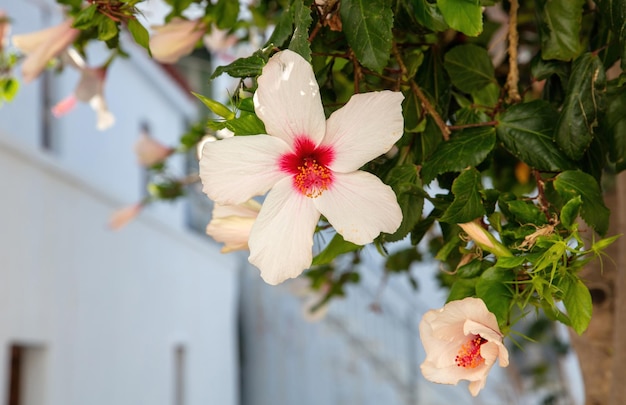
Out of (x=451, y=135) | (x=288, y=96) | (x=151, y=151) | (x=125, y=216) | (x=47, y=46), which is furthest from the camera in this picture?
(x=125, y=216)

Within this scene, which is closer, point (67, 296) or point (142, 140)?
point (142, 140)

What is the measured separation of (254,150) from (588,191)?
37 centimetres

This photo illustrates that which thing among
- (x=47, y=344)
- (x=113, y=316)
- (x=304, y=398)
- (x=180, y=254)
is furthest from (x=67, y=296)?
(x=304, y=398)

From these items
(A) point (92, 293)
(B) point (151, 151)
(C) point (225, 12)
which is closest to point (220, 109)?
(C) point (225, 12)

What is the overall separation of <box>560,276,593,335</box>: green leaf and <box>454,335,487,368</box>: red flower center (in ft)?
0.30

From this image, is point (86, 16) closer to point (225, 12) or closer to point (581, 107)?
point (225, 12)

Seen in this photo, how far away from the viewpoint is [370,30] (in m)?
0.92

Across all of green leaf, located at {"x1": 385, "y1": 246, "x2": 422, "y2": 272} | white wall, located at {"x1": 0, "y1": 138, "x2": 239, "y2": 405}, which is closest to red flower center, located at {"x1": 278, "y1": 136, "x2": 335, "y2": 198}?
green leaf, located at {"x1": 385, "y1": 246, "x2": 422, "y2": 272}

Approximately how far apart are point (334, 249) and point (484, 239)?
0.19 meters

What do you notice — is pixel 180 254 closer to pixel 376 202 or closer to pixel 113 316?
pixel 113 316

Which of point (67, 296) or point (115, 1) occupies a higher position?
point (115, 1)

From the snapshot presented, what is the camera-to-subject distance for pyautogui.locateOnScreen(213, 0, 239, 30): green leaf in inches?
55.6

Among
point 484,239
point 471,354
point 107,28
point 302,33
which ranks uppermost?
point 107,28

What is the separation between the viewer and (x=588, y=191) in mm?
891
